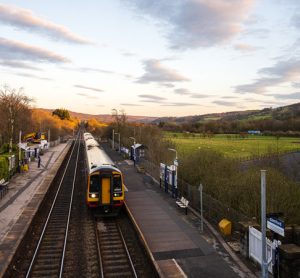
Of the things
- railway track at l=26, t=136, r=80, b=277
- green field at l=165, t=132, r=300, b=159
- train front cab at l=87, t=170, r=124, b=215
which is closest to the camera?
railway track at l=26, t=136, r=80, b=277

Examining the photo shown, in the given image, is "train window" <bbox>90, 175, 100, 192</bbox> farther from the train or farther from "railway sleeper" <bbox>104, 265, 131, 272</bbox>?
"railway sleeper" <bbox>104, 265, 131, 272</bbox>

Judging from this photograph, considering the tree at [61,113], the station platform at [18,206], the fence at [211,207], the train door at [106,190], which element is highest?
the tree at [61,113]

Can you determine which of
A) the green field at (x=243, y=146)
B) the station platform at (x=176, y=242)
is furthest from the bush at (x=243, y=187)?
the green field at (x=243, y=146)

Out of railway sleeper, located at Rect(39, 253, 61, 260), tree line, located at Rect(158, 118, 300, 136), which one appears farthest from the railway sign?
tree line, located at Rect(158, 118, 300, 136)

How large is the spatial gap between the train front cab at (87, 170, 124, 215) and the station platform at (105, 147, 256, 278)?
45.0 inches

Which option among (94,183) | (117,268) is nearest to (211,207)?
(94,183)

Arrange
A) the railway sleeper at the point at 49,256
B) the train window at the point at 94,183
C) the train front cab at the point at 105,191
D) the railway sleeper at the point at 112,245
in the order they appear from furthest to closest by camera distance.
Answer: the train window at the point at 94,183
the train front cab at the point at 105,191
the railway sleeper at the point at 112,245
the railway sleeper at the point at 49,256

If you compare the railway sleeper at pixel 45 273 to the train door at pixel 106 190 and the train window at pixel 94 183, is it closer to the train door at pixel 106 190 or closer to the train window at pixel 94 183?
the train door at pixel 106 190

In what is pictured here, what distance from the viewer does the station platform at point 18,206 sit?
14058 millimetres

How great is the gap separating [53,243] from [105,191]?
4.13 metres

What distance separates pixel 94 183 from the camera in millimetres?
18625

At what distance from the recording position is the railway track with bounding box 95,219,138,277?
40.7ft

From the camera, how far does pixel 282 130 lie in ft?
358

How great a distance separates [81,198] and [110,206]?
6879 mm
